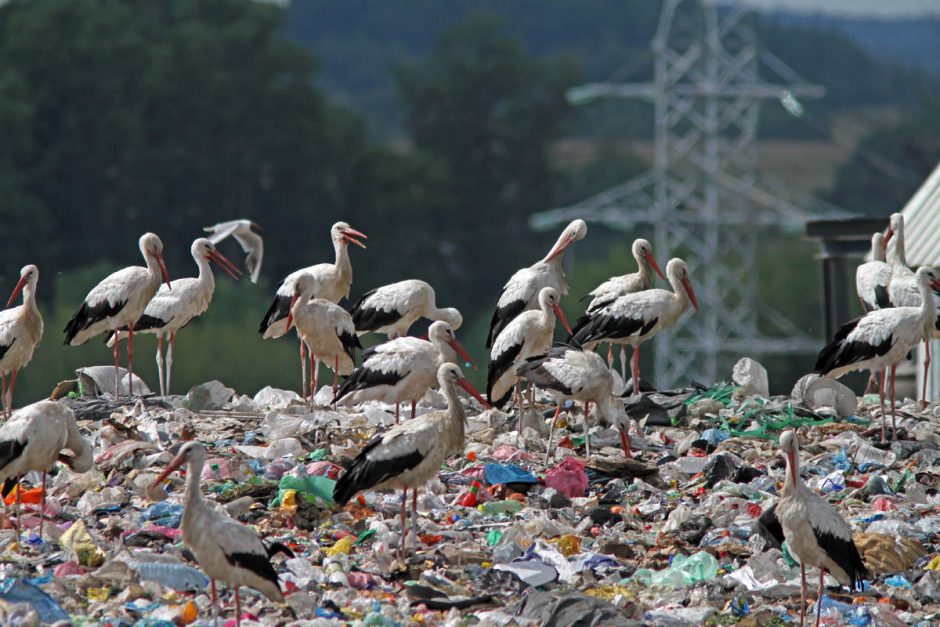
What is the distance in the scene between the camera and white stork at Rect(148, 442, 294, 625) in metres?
8.17

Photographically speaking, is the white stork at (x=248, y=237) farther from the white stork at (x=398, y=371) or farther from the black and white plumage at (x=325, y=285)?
the white stork at (x=398, y=371)

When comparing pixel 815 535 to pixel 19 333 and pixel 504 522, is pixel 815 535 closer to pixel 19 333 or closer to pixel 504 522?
pixel 504 522

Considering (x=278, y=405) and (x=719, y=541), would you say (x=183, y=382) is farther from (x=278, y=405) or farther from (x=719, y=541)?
(x=719, y=541)

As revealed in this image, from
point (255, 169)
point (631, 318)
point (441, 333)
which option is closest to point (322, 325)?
point (441, 333)

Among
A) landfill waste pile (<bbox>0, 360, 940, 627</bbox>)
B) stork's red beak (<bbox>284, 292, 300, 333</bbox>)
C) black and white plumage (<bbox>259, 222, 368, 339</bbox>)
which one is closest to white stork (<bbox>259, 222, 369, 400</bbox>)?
black and white plumage (<bbox>259, 222, 368, 339</bbox>)

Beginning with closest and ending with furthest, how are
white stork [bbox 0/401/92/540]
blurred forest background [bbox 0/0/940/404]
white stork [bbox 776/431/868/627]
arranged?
white stork [bbox 776/431/868/627], white stork [bbox 0/401/92/540], blurred forest background [bbox 0/0/940/404]

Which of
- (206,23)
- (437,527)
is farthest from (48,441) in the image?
(206,23)

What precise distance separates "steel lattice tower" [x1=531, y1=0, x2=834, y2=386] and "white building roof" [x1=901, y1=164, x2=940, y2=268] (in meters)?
25.4

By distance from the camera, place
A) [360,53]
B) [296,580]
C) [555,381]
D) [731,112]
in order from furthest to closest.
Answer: [360,53]
[731,112]
[555,381]
[296,580]

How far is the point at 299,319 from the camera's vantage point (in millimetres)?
12641

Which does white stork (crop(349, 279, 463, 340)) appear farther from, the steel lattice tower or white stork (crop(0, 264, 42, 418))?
the steel lattice tower

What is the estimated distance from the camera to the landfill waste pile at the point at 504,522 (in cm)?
881

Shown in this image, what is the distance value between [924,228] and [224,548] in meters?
11.5

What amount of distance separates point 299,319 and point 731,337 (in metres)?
41.1
